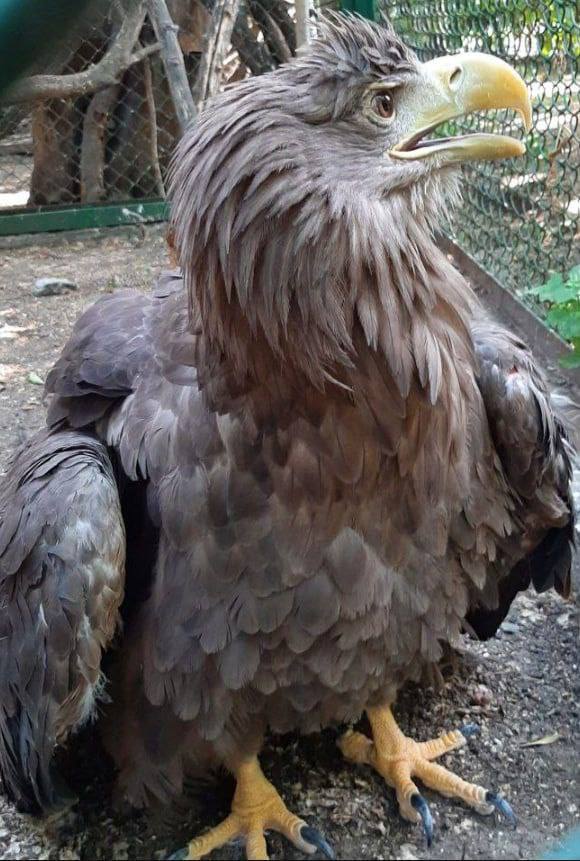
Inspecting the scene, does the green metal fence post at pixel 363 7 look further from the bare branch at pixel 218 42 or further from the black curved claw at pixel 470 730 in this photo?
the black curved claw at pixel 470 730

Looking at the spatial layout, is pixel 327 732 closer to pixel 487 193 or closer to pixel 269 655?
pixel 269 655

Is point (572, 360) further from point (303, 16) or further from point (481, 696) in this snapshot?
point (303, 16)

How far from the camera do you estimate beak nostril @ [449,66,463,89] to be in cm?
221

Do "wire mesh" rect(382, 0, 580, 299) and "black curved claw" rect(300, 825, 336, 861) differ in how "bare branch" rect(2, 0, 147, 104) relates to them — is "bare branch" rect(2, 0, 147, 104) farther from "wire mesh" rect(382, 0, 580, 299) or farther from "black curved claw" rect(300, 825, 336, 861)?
"black curved claw" rect(300, 825, 336, 861)

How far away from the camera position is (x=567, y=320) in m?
3.80

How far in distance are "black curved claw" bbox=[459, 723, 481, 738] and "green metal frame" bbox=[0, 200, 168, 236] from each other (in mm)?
5866

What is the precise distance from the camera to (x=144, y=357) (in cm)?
271

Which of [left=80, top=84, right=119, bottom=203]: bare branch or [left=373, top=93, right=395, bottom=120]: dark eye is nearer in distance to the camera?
[left=373, top=93, right=395, bottom=120]: dark eye

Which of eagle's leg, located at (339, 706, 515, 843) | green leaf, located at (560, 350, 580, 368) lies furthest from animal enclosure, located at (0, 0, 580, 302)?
eagle's leg, located at (339, 706, 515, 843)

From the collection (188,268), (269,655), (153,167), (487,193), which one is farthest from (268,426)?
(153,167)

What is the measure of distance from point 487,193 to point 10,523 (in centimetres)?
373

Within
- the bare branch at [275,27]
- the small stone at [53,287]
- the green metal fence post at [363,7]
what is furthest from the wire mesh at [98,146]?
the green metal fence post at [363,7]

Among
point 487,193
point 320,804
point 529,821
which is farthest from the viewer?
point 487,193

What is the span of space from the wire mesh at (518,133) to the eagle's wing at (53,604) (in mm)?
2261
